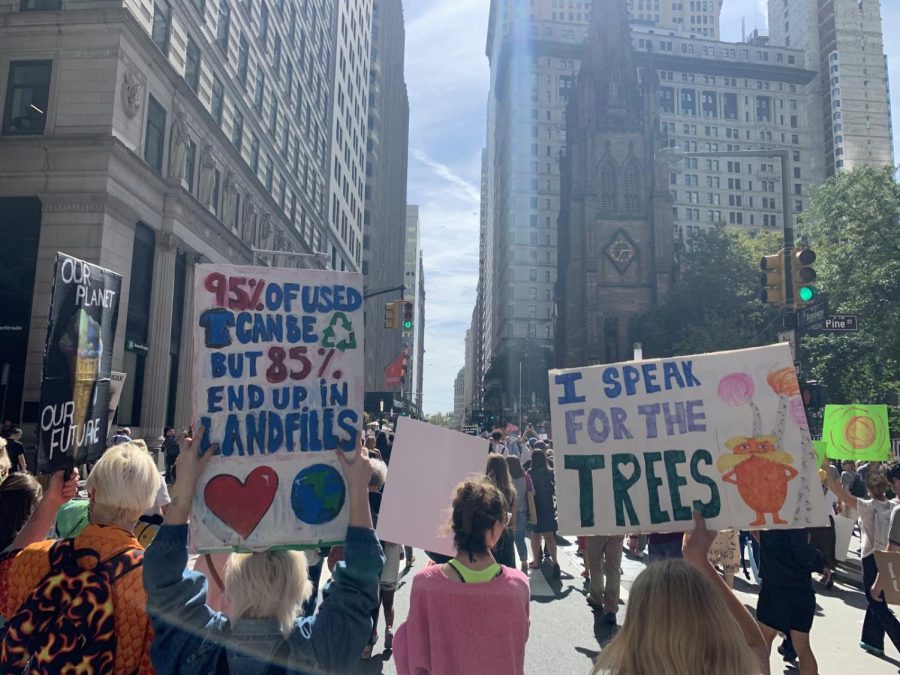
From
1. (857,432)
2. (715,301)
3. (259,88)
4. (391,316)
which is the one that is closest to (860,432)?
(857,432)

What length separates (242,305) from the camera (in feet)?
11.4

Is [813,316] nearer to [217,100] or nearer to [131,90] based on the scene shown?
[131,90]

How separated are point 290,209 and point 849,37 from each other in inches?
4874

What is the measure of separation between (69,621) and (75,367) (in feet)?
7.99

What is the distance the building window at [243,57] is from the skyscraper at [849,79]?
119m

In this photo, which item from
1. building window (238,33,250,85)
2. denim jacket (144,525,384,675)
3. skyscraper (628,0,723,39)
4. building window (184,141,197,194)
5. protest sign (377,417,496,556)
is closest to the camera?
denim jacket (144,525,384,675)

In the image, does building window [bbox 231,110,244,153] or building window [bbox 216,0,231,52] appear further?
building window [bbox 231,110,244,153]

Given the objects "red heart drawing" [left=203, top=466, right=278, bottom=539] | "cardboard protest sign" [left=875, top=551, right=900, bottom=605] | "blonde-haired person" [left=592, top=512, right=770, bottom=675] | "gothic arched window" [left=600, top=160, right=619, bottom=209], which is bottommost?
"cardboard protest sign" [left=875, top=551, right=900, bottom=605]

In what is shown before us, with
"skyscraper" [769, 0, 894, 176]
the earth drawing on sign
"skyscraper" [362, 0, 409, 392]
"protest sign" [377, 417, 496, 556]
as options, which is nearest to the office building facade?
"protest sign" [377, 417, 496, 556]

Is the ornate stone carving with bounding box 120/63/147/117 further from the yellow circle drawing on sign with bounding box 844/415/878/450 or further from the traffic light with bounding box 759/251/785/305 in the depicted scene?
the yellow circle drawing on sign with bounding box 844/415/878/450

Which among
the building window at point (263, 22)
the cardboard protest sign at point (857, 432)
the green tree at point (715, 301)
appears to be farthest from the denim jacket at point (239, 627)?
the green tree at point (715, 301)

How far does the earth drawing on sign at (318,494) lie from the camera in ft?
10.4

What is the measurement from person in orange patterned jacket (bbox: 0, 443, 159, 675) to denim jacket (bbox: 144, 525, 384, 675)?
35 centimetres

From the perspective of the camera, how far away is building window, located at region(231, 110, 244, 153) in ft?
106
